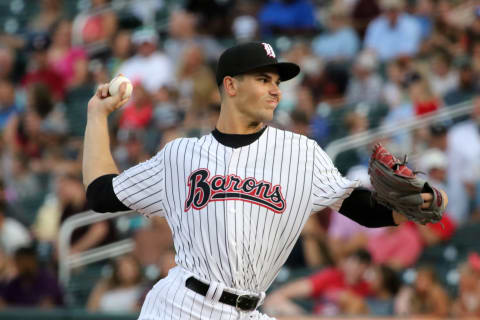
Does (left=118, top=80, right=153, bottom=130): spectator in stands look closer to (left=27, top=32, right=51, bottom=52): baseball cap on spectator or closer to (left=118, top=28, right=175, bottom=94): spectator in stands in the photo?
(left=118, top=28, right=175, bottom=94): spectator in stands

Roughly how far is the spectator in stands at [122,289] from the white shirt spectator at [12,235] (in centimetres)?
133

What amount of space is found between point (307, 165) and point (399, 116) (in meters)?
5.50

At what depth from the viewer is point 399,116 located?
935cm

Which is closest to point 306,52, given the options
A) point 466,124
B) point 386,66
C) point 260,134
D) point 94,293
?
point 386,66

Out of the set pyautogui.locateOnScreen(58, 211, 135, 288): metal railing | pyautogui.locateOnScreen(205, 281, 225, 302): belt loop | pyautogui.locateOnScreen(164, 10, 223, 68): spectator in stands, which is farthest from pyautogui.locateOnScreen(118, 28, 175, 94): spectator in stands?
pyautogui.locateOnScreen(205, 281, 225, 302): belt loop

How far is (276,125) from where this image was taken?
25.8ft

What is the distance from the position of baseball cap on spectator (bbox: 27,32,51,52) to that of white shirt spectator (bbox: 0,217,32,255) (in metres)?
4.02

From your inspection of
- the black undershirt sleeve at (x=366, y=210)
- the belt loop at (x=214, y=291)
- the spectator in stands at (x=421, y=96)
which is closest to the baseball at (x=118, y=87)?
the belt loop at (x=214, y=291)

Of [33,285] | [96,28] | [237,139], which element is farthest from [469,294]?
[96,28]

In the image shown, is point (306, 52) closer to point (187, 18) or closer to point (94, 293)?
point (187, 18)

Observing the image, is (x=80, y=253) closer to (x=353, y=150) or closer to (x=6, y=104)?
(x=353, y=150)

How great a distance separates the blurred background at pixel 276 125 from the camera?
26.5 feet

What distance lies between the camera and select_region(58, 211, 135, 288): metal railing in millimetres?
9664

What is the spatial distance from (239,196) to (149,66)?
7830 mm
